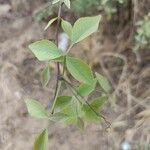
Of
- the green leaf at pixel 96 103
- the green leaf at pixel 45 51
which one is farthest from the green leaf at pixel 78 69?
the green leaf at pixel 96 103

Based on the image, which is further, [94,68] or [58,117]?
[94,68]

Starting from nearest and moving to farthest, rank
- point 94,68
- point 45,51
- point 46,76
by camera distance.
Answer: point 45,51 → point 46,76 → point 94,68

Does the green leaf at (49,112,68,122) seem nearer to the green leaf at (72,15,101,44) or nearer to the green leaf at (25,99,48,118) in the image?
the green leaf at (25,99,48,118)

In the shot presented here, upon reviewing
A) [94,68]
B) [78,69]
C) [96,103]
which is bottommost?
[94,68]

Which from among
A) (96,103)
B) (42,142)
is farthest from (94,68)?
(42,142)

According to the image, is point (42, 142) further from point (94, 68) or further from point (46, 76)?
point (94, 68)

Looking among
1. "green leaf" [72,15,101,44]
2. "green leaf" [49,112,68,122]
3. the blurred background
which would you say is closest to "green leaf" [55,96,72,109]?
"green leaf" [49,112,68,122]
